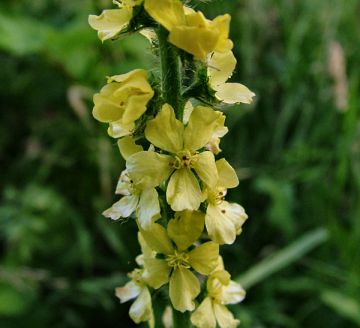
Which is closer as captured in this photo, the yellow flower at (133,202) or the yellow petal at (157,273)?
the yellow flower at (133,202)

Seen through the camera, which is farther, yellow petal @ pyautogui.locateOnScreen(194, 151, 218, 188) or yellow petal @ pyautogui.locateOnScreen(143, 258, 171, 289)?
yellow petal @ pyautogui.locateOnScreen(143, 258, 171, 289)

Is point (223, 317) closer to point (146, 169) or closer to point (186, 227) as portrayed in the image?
point (186, 227)

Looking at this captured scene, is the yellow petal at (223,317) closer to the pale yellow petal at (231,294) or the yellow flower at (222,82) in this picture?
the pale yellow petal at (231,294)

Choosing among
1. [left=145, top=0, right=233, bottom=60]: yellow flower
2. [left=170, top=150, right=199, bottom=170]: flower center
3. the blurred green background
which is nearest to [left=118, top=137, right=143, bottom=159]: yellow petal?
[left=170, top=150, right=199, bottom=170]: flower center

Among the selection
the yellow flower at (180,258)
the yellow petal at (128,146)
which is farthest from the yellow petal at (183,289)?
the yellow petal at (128,146)

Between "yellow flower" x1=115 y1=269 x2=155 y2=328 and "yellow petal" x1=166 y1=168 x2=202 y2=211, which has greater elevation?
"yellow petal" x1=166 y1=168 x2=202 y2=211

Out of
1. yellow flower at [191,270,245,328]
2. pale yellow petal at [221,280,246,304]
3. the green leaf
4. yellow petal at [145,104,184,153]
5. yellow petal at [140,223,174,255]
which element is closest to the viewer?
yellow petal at [145,104,184,153]

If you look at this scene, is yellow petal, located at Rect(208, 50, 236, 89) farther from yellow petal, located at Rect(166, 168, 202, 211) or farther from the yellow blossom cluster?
yellow petal, located at Rect(166, 168, 202, 211)
